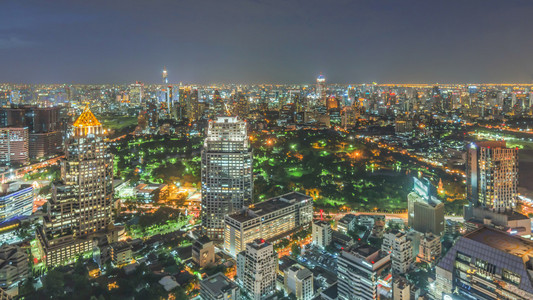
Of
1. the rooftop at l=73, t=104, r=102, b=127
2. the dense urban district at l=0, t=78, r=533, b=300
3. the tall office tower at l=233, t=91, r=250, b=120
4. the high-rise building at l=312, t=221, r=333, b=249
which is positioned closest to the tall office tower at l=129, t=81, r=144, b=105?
the tall office tower at l=233, t=91, r=250, b=120

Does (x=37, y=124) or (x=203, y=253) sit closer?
(x=203, y=253)

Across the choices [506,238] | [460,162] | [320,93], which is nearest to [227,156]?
[506,238]

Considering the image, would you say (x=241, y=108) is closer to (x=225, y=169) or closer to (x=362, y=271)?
(x=225, y=169)

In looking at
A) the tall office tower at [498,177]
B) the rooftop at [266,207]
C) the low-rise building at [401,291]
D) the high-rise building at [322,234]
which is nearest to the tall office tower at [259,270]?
the rooftop at [266,207]

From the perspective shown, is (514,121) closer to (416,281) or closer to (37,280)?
(416,281)

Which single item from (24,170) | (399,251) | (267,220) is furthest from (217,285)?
(24,170)

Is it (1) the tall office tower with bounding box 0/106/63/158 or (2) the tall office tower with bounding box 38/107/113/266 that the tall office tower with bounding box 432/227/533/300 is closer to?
(2) the tall office tower with bounding box 38/107/113/266
